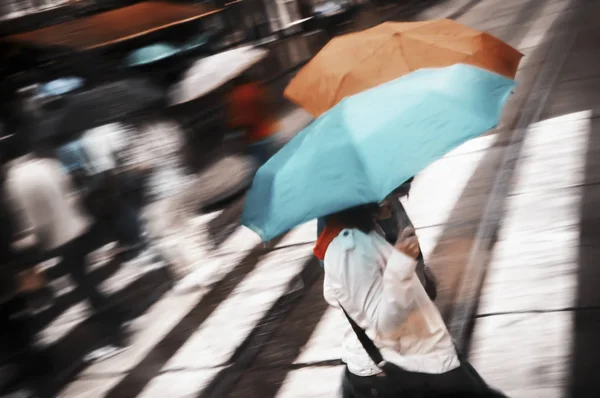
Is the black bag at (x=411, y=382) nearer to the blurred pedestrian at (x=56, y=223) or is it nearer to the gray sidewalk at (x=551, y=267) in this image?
the gray sidewalk at (x=551, y=267)

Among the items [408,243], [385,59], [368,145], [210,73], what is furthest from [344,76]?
[408,243]

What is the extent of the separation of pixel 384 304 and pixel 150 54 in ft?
2.77

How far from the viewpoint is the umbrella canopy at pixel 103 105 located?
1372mm

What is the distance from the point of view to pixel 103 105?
4.76 ft

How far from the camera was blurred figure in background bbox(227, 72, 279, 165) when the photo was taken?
162 centimetres

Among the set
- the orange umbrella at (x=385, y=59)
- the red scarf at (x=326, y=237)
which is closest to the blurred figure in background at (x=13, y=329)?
the red scarf at (x=326, y=237)

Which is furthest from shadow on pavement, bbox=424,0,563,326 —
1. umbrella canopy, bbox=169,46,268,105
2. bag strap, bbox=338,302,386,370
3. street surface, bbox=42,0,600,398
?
umbrella canopy, bbox=169,46,268,105

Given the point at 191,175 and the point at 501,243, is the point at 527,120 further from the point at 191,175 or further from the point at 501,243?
the point at 191,175

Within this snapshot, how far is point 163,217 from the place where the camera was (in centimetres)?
148

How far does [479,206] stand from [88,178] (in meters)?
1.14

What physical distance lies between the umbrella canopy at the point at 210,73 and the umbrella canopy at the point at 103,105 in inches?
2.5

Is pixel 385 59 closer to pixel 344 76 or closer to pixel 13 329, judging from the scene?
pixel 344 76

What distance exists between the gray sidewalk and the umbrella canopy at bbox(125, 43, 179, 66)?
3.41 ft

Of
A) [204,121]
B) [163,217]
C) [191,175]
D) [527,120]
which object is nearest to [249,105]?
[204,121]
